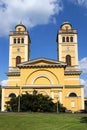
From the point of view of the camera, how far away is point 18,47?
254ft

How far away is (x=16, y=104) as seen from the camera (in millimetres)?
50812

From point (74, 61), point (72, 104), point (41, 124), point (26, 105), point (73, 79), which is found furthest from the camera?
point (74, 61)

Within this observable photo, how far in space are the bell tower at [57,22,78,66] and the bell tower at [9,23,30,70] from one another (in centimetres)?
906

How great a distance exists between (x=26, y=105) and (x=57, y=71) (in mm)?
15273

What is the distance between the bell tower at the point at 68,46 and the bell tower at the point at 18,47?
9.06 metres

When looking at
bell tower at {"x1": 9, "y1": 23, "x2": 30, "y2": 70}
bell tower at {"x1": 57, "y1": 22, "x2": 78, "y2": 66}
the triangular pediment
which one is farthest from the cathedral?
bell tower at {"x1": 9, "y1": 23, "x2": 30, "y2": 70}

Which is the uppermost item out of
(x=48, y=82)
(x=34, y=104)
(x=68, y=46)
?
(x=68, y=46)

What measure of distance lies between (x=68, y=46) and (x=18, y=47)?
1372 cm

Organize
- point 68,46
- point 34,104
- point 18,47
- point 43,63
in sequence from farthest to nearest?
point 18,47
point 68,46
point 43,63
point 34,104

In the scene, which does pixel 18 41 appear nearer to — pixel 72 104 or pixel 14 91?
pixel 14 91

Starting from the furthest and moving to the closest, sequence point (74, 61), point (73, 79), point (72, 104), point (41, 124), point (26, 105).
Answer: point (74, 61)
point (73, 79)
point (72, 104)
point (26, 105)
point (41, 124)

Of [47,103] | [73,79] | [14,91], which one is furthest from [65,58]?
[47,103]

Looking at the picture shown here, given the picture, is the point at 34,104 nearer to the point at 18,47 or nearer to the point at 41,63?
the point at 41,63

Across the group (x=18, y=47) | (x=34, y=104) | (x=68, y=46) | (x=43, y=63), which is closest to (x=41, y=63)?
(x=43, y=63)
